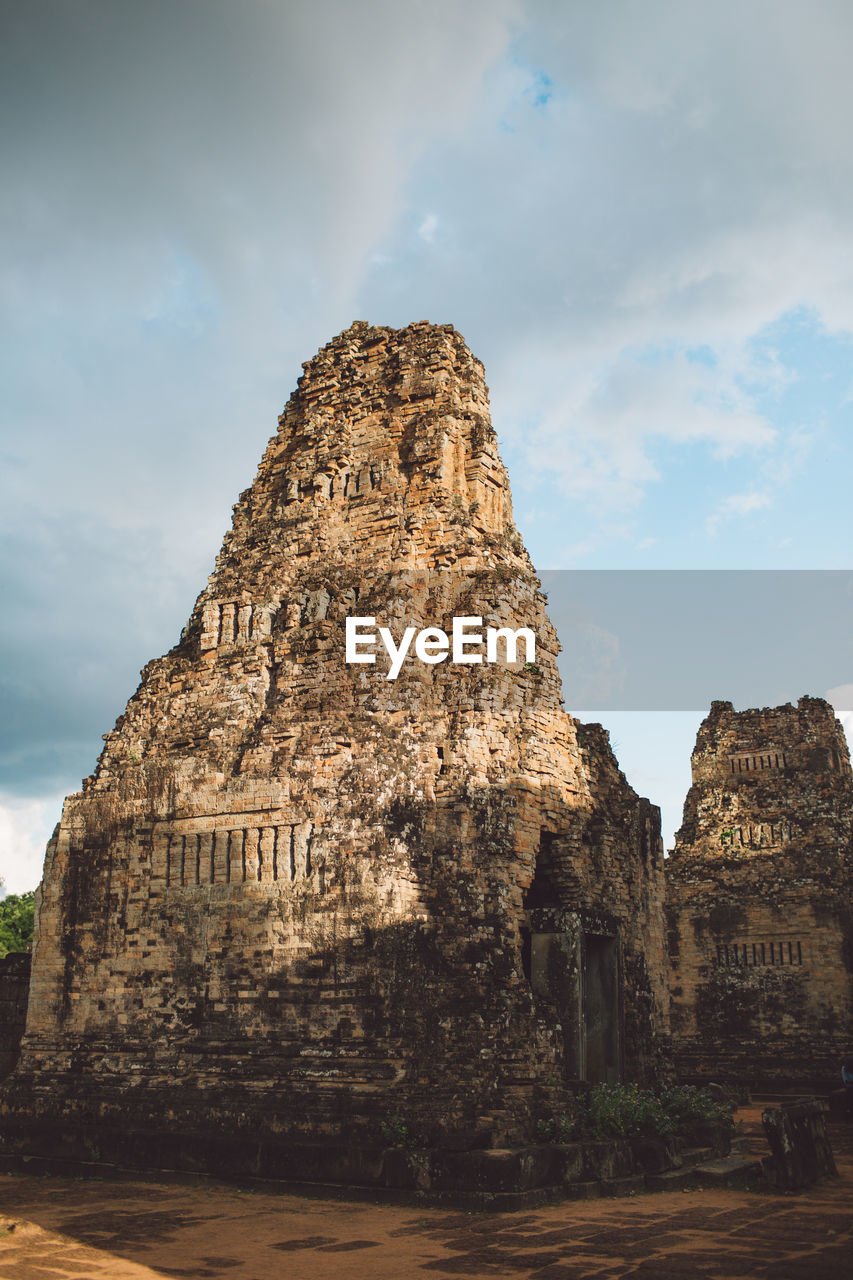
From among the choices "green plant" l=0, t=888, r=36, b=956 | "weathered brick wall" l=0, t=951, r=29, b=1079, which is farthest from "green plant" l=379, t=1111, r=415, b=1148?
"green plant" l=0, t=888, r=36, b=956

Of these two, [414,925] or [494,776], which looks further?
[494,776]

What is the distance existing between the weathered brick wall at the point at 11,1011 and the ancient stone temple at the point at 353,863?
3899 millimetres

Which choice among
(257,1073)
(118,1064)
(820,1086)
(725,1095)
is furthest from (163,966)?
(820,1086)

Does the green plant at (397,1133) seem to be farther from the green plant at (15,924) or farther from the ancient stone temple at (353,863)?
the green plant at (15,924)

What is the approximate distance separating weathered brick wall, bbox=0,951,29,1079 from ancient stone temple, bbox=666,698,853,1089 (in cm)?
1296

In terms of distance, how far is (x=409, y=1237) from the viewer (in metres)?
6.70

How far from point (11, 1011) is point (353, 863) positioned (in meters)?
7.73

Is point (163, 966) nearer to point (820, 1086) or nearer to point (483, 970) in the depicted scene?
point (483, 970)

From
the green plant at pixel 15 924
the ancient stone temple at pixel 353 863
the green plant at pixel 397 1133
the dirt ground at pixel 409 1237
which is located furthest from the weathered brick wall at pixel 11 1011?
the green plant at pixel 15 924

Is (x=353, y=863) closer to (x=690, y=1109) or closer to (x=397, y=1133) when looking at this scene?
(x=397, y=1133)

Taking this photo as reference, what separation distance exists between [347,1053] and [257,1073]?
0.96 meters

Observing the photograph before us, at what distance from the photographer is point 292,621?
11.2 m

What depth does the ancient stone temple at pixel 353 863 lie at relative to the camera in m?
8.70

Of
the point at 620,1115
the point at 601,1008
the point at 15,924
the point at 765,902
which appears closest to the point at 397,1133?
the point at 620,1115
